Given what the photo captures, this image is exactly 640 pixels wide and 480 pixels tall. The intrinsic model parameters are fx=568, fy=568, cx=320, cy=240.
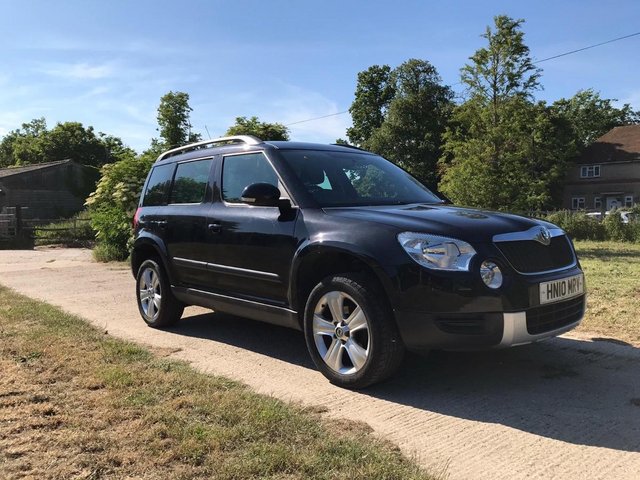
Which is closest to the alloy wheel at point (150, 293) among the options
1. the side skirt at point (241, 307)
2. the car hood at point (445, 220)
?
the side skirt at point (241, 307)

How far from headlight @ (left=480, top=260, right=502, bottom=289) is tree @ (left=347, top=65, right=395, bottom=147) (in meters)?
57.0

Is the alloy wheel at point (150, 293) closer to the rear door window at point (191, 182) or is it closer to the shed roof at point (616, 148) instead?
the rear door window at point (191, 182)

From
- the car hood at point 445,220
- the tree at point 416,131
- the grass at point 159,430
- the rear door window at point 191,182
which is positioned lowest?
the grass at point 159,430

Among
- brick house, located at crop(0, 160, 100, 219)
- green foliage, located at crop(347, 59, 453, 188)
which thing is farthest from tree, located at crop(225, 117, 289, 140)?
green foliage, located at crop(347, 59, 453, 188)

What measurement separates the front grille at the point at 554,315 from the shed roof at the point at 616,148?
49.8 meters

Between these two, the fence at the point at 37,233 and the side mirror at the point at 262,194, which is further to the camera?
the fence at the point at 37,233

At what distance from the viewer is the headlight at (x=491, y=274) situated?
3.64m

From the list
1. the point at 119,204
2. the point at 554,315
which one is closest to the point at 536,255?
the point at 554,315

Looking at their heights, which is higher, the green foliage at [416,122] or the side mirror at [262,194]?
the green foliage at [416,122]

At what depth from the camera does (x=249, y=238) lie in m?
4.80

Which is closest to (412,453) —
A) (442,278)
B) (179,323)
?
(442,278)

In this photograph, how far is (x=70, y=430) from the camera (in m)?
3.34

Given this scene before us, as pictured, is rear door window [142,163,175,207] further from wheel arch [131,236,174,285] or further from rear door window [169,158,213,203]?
wheel arch [131,236,174,285]

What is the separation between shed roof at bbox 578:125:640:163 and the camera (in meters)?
48.1
